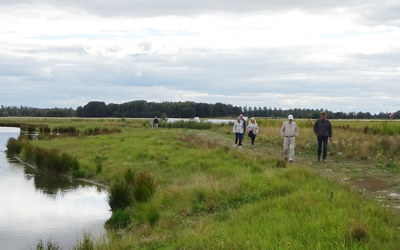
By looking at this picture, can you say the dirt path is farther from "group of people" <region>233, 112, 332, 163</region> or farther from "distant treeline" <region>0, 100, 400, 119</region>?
"distant treeline" <region>0, 100, 400, 119</region>

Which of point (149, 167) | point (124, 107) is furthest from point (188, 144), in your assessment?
point (124, 107)

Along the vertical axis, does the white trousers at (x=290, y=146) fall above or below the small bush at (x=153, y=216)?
above

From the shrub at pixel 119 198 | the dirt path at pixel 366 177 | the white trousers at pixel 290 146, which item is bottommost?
the shrub at pixel 119 198

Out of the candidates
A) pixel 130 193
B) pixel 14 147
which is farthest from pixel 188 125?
pixel 130 193

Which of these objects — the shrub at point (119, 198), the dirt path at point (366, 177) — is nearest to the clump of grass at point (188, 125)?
the dirt path at point (366, 177)

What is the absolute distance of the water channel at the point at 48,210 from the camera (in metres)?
11.1

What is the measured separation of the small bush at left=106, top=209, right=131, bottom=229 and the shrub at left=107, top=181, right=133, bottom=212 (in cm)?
88

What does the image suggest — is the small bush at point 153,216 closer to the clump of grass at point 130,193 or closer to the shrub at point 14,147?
the clump of grass at point 130,193

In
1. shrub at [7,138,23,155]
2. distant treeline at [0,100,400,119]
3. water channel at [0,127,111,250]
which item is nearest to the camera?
water channel at [0,127,111,250]

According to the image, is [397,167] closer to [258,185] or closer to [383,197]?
[383,197]

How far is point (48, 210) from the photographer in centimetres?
Answer: 1430

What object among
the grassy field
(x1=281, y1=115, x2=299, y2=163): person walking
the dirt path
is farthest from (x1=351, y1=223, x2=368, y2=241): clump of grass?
(x1=281, y1=115, x2=299, y2=163): person walking

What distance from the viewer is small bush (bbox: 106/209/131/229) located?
11.5 metres

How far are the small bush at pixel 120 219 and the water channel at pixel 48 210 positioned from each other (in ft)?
1.14
